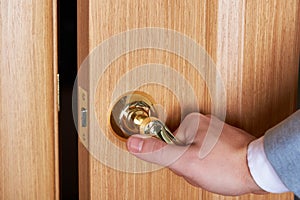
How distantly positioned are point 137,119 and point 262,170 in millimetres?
118

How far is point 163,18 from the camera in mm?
521

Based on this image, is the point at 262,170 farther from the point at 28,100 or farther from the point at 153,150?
the point at 28,100

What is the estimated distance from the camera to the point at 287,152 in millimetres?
476

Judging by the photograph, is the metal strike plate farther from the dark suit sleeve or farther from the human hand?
the dark suit sleeve

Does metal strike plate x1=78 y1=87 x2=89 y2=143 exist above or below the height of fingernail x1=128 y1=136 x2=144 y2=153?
above

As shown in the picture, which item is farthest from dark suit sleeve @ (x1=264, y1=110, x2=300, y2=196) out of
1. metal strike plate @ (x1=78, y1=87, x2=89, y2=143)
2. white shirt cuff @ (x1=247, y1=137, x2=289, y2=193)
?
metal strike plate @ (x1=78, y1=87, x2=89, y2=143)

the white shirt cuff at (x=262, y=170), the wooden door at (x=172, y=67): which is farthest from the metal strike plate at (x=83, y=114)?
the white shirt cuff at (x=262, y=170)

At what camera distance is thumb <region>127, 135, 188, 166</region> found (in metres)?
0.50

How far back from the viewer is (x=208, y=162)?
1.68ft

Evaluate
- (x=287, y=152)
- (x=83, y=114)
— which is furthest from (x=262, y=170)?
(x=83, y=114)

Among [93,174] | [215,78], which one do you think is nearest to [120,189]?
[93,174]

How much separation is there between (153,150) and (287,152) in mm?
115

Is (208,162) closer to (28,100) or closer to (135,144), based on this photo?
(135,144)

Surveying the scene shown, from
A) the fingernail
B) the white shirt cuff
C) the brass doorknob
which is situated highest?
the brass doorknob
